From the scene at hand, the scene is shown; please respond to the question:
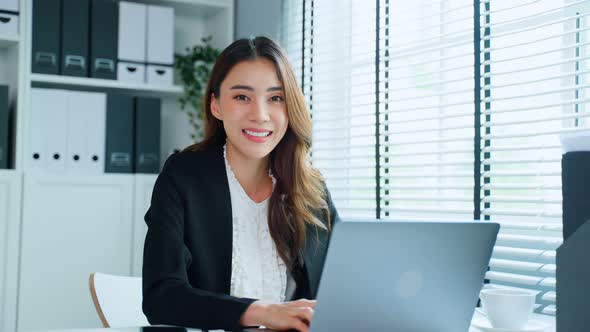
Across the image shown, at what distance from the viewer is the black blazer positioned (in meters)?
1.33

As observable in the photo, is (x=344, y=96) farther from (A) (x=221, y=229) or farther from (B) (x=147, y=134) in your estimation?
(A) (x=221, y=229)

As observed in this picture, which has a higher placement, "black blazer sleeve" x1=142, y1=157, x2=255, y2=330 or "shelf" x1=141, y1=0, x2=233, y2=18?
"shelf" x1=141, y1=0, x2=233, y2=18

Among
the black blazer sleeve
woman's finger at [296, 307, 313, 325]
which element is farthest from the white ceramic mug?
the black blazer sleeve

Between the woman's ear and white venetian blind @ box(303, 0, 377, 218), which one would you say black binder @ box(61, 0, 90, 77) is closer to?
white venetian blind @ box(303, 0, 377, 218)

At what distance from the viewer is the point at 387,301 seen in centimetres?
93

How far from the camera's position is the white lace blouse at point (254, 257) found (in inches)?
60.2

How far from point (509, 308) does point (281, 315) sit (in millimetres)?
391

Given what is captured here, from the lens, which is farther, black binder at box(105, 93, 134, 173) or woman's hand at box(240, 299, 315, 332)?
black binder at box(105, 93, 134, 173)

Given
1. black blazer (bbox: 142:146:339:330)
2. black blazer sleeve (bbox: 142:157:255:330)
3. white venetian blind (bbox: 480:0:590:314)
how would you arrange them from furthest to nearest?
white venetian blind (bbox: 480:0:590:314) < black blazer (bbox: 142:146:339:330) < black blazer sleeve (bbox: 142:157:255:330)

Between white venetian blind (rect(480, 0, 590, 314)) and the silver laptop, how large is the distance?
76 cm

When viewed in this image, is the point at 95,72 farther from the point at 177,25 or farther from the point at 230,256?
the point at 230,256

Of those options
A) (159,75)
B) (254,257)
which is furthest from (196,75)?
(254,257)

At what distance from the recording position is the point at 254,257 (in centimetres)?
156

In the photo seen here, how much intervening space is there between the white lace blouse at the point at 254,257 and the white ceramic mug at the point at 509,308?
59cm
